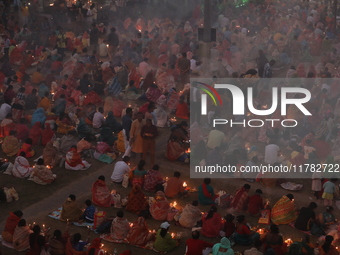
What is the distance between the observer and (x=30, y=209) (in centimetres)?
1320

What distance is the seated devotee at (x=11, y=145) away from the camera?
1563 centimetres

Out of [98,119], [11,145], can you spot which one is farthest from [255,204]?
[11,145]

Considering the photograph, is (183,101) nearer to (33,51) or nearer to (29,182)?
(29,182)

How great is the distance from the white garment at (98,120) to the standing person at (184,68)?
4.38 m

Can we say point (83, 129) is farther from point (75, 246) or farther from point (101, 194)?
point (75, 246)

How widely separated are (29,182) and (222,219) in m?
4.88

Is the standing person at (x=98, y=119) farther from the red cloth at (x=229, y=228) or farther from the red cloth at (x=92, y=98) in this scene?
the red cloth at (x=229, y=228)

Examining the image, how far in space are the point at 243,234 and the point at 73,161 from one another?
202 inches

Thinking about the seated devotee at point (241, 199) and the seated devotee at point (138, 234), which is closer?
the seated devotee at point (138, 234)

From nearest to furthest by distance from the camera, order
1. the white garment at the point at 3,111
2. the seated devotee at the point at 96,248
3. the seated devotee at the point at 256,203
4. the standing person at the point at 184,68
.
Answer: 1. the seated devotee at the point at 96,248
2. the seated devotee at the point at 256,203
3. the white garment at the point at 3,111
4. the standing person at the point at 184,68

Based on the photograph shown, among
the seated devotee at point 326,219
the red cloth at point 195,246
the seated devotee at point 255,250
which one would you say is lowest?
the seated devotee at point 326,219

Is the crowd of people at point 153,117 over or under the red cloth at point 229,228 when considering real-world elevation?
over

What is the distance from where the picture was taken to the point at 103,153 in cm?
1565

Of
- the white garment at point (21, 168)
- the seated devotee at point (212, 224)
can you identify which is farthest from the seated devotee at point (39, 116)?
the seated devotee at point (212, 224)
